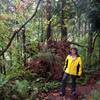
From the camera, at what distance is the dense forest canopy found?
1415 cm

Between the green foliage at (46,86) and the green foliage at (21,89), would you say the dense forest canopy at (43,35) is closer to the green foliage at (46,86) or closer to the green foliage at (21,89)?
the green foliage at (46,86)

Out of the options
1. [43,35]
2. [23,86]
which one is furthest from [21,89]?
[43,35]

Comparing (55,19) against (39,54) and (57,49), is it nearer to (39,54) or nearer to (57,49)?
(57,49)

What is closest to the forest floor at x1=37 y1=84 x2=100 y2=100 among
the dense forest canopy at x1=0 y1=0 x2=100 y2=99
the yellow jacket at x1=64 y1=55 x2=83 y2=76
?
the yellow jacket at x1=64 y1=55 x2=83 y2=76

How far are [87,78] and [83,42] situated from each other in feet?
17.6

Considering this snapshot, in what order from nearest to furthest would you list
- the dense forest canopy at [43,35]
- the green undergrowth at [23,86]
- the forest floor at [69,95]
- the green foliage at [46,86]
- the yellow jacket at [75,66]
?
the green undergrowth at [23,86] → the yellow jacket at [75,66] → the forest floor at [69,95] → the green foliage at [46,86] → the dense forest canopy at [43,35]

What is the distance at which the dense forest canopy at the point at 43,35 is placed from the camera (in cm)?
1415

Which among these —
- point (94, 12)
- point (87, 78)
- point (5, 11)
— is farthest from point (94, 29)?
point (5, 11)

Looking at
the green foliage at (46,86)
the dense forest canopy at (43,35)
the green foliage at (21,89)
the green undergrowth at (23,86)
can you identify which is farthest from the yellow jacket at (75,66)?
the dense forest canopy at (43,35)

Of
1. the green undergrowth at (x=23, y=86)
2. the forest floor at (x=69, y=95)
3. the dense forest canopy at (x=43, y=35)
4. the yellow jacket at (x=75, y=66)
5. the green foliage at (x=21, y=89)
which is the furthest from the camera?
the dense forest canopy at (x=43, y=35)

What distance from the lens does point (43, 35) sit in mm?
19328

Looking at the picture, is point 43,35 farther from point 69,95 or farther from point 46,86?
point 69,95

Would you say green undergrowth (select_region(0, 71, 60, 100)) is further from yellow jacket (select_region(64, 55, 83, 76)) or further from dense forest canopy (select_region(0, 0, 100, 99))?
yellow jacket (select_region(64, 55, 83, 76))

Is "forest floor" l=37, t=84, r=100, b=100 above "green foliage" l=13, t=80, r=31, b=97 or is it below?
below
